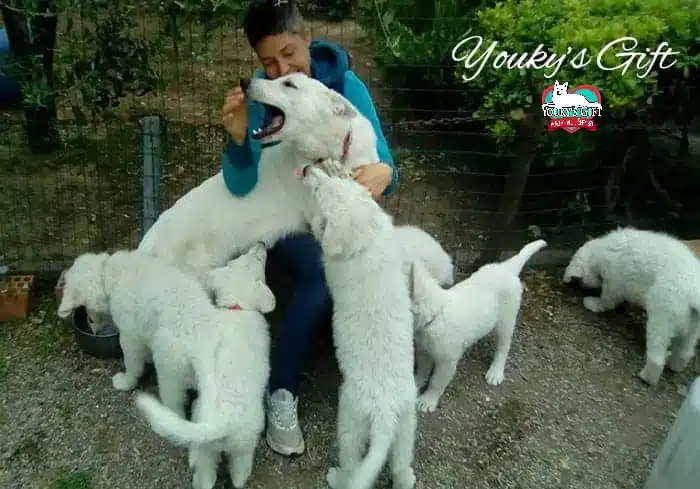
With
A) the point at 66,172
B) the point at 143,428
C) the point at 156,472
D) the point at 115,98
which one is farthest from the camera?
the point at 66,172

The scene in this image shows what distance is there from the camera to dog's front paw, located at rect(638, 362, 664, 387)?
314cm

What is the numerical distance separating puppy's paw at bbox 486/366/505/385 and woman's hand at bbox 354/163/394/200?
98 centimetres

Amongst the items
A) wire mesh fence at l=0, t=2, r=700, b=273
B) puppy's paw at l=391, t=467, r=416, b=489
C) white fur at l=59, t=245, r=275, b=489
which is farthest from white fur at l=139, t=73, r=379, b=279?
A: puppy's paw at l=391, t=467, r=416, b=489

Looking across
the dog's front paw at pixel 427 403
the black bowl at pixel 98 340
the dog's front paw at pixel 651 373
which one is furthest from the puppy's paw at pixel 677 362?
the black bowl at pixel 98 340

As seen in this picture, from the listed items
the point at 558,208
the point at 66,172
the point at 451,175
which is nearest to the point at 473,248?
the point at 558,208

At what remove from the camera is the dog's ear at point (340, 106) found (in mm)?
2678

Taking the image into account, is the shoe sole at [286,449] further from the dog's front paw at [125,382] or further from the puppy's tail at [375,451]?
the dog's front paw at [125,382]

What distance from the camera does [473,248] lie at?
402 centimetres

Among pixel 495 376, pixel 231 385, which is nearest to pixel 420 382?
pixel 495 376

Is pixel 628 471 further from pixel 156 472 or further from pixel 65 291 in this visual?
pixel 65 291

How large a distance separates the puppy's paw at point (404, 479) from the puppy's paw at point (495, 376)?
0.71m

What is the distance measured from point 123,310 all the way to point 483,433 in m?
1.53

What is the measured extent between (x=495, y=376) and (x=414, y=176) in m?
1.90

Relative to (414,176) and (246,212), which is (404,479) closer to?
(246,212)
